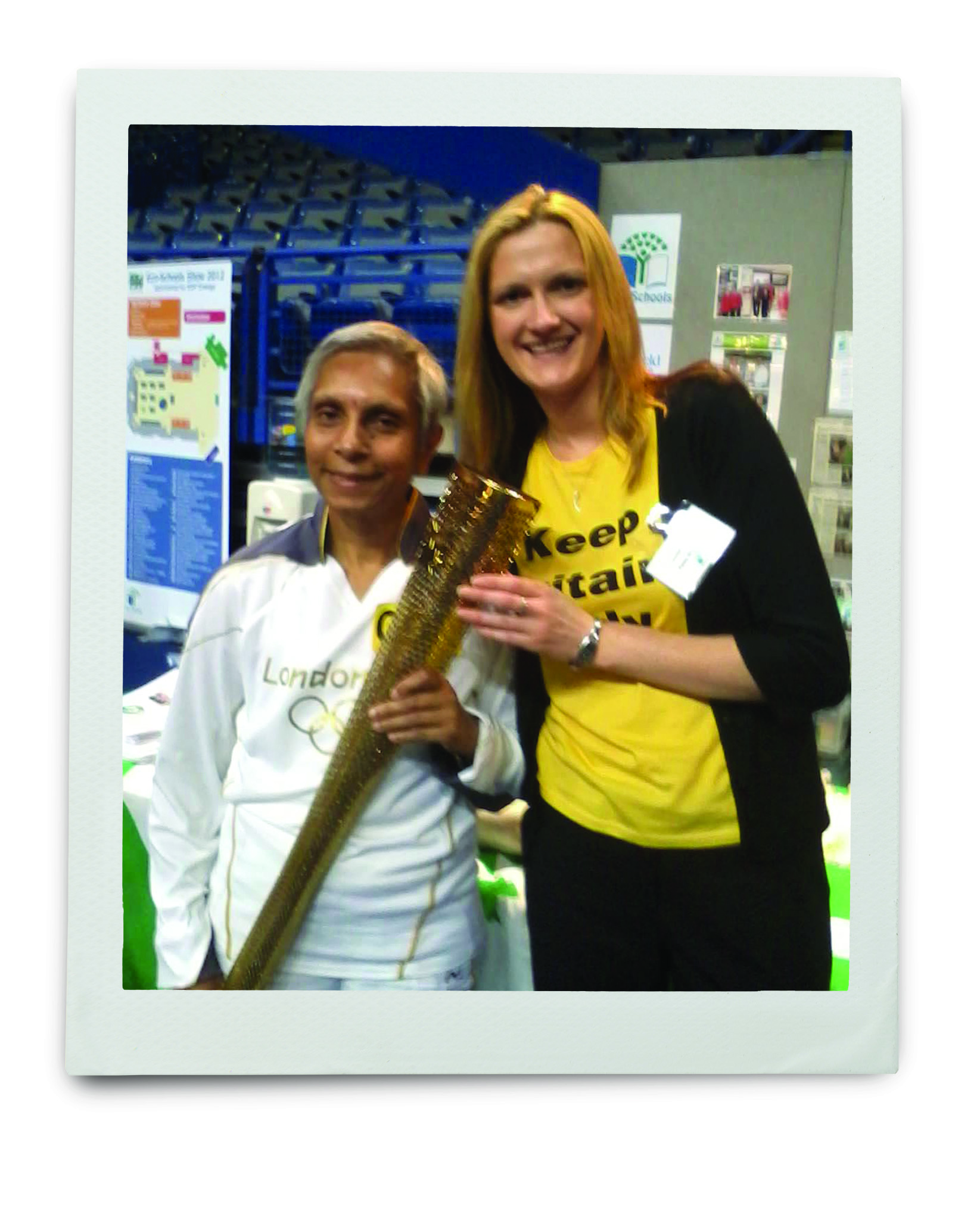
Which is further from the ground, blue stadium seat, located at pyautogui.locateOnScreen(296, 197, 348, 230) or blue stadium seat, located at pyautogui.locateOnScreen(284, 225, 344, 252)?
blue stadium seat, located at pyautogui.locateOnScreen(296, 197, 348, 230)

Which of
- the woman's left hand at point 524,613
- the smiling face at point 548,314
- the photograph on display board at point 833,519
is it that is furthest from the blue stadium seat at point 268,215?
the photograph on display board at point 833,519

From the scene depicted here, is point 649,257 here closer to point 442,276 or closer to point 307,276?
point 442,276

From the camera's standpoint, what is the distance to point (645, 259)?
69.5 inches

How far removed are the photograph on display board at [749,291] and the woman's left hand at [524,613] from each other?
486mm

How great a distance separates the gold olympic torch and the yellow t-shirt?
54mm

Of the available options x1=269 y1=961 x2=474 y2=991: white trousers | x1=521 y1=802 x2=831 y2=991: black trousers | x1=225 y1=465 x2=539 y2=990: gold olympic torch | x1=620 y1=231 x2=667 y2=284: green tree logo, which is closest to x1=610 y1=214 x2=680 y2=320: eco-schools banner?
x1=620 y1=231 x2=667 y2=284: green tree logo

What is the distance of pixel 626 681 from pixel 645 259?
0.59 m

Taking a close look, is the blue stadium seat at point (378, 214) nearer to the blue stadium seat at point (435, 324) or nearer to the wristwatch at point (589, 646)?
the blue stadium seat at point (435, 324)

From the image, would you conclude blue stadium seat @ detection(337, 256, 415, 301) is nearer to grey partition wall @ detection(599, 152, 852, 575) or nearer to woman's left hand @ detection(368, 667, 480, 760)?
grey partition wall @ detection(599, 152, 852, 575)

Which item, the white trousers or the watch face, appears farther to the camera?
the white trousers

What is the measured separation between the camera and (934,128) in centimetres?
188

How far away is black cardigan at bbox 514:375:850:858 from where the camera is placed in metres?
1.74

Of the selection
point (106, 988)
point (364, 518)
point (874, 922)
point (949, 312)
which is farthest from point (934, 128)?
point (106, 988)

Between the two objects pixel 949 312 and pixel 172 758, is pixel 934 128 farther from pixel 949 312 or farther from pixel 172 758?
pixel 172 758
